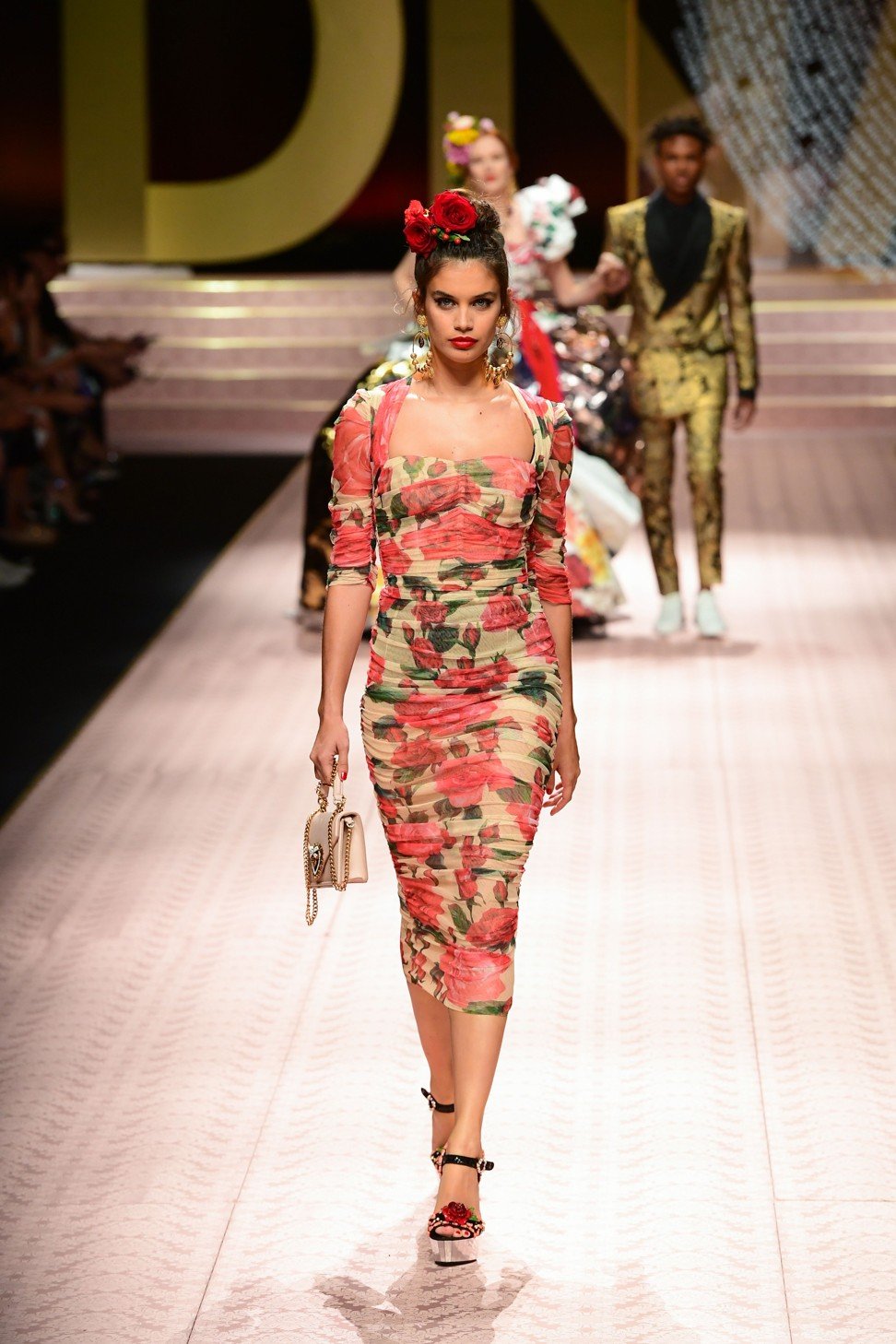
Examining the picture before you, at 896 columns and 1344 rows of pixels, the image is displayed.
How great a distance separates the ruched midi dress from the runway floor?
0.39 meters

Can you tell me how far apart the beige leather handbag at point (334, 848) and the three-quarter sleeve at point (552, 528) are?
346 mm

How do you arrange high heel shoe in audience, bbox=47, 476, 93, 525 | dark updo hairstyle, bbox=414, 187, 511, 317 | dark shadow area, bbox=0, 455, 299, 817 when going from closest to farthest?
dark updo hairstyle, bbox=414, 187, 511, 317 < dark shadow area, bbox=0, 455, 299, 817 < high heel shoe in audience, bbox=47, 476, 93, 525

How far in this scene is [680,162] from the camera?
20.1 ft

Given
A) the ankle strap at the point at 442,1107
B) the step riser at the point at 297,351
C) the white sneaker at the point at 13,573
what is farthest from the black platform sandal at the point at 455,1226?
the step riser at the point at 297,351

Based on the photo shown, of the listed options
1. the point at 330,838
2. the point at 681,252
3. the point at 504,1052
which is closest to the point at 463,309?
the point at 330,838

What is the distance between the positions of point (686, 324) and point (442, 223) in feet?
12.1

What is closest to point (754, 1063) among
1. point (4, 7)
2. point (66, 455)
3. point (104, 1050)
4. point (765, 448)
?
point (104, 1050)

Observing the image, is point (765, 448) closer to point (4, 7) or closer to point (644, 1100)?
point (4, 7)

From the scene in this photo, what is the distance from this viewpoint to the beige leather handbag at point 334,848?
275cm

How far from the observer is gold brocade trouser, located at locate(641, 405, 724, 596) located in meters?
6.43

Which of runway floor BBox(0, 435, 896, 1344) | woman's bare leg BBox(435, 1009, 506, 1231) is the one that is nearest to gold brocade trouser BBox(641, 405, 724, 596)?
runway floor BBox(0, 435, 896, 1344)

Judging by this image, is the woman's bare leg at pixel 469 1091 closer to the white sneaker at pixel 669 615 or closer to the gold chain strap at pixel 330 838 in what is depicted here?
the gold chain strap at pixel 330 838

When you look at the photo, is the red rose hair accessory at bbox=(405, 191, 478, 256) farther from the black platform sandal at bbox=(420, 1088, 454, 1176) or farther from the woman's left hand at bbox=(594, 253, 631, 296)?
the woman's left hand at bbox=(594, 253, 631, 296)

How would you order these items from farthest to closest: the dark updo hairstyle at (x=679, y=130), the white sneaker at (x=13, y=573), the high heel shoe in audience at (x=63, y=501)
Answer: the high heel shoe in audience at (x=63, y=501)
the white sneaker at (x=13, y=573)
the dark updo hairstyle at (x=679, y=130)
